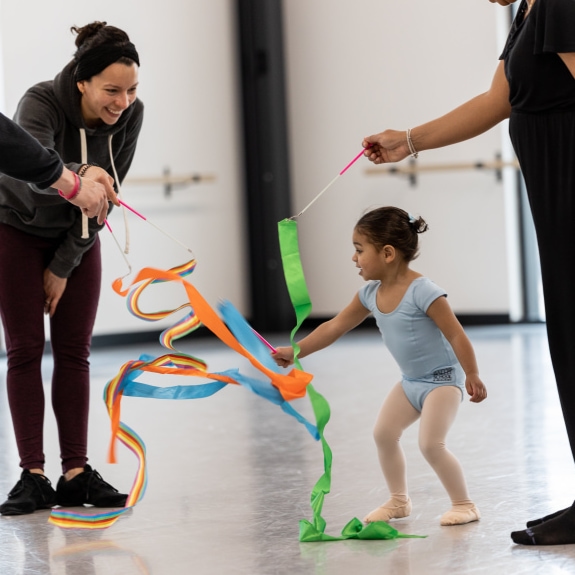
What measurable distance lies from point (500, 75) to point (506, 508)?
3.45 ft

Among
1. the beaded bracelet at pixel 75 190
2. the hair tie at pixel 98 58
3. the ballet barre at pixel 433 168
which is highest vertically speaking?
the hair tie at pixel 98 58

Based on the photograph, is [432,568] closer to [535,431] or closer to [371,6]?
[535,431]

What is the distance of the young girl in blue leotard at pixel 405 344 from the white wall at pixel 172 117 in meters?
4.49

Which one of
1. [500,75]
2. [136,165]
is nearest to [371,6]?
[136,165]

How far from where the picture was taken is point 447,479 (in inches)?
96.3

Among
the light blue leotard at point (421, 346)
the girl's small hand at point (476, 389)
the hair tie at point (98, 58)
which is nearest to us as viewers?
the girl's small hand at point (476, 389)

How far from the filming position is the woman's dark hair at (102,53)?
2.72 m

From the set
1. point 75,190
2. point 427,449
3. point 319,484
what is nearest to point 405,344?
point 427,449

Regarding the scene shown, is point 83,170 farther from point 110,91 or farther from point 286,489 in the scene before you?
point 286,489

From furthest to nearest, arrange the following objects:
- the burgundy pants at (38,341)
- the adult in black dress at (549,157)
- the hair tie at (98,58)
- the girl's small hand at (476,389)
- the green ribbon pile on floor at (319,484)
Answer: the burgundy pants at (38,341) < the hair tie at (98,58) < the girl's small hand at (476,389) < the green ribbon pile on floor at (319,484) < the adult in black dress at (549,157)

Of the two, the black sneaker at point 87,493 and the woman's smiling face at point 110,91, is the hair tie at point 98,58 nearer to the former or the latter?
the woman's smiling face at point 110,91

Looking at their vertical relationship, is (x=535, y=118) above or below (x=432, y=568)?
above

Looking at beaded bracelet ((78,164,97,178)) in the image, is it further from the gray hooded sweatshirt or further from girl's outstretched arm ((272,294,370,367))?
girl's outstretched arm ((272,294,370,367))

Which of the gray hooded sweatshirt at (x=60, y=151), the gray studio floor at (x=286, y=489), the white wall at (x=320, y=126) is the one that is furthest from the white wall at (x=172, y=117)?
the gray hooded sweatshirt at (x=60, y=151)
